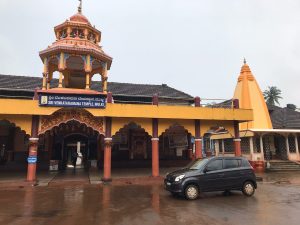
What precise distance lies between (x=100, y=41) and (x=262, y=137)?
57.6 feet

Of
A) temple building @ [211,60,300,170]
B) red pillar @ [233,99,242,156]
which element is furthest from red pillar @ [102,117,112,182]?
temple building @ [211,60,300,170]

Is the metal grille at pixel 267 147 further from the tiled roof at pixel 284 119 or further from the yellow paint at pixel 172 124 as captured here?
the yellow paint at pixel 172 124

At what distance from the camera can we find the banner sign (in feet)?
47.2

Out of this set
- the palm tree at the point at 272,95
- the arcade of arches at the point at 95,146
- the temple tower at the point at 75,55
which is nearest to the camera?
the temple tower at the point at 75,55

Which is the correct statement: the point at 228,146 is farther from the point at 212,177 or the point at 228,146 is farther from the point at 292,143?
the point at 212,177

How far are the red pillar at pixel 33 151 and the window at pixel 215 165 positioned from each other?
10.1 m

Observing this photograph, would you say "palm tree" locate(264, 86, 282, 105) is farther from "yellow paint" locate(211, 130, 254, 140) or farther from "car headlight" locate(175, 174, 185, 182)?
"car headlight" locate(175, 174, 185, 182)

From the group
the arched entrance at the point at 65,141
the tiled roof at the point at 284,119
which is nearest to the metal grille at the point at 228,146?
the tiled roof at the point at 284,119

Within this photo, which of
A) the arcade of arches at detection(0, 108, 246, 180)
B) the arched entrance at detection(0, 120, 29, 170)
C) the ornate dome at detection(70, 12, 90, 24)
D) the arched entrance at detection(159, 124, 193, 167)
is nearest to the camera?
the ornate dome at detection(70, 12, 90, 24)

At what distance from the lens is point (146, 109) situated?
15.7 metres

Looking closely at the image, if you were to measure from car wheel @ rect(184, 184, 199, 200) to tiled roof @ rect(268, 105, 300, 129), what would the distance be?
20.1 metres

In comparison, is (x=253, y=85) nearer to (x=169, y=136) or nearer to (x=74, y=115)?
(x=169, y=136)

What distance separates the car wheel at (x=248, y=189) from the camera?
1090cm

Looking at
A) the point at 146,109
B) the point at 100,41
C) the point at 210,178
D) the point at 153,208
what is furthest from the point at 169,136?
the point at 153,208
